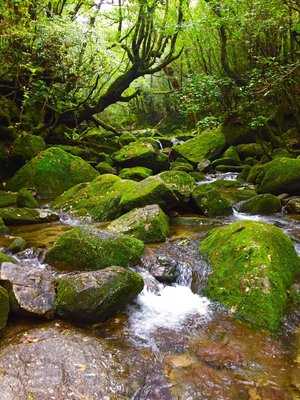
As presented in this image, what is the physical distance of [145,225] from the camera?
24.7 feet

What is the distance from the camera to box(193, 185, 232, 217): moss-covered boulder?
9.35 m

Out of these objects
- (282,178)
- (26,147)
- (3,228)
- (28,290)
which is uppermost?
(26,147)

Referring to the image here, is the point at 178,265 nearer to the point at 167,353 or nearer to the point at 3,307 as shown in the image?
the point at 167,353

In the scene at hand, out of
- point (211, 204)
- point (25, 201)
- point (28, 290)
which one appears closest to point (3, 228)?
point (25, 201)

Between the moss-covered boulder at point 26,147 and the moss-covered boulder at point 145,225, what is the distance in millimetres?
6147

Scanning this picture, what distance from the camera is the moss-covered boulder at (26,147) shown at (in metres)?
13.0

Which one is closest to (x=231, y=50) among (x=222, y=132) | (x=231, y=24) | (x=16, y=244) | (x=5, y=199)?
(x=222, y=132)

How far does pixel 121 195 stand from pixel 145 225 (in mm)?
1995

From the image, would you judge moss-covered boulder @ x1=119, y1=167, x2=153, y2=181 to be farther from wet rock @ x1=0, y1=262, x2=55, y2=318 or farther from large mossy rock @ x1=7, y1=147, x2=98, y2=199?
wet rock @ x1=0, y1=262, x2=55, y2=318

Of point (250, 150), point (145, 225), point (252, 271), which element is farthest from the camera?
point (250, 150)

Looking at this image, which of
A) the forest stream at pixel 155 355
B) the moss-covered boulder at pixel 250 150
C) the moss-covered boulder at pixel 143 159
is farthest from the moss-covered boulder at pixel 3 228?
the moss-covered boulder at pixel 250 150

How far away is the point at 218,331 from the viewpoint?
192 inches

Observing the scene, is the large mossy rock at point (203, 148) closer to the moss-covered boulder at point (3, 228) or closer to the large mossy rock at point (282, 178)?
the large mossy rock at point (282, 178)

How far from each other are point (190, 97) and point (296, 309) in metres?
9.34
